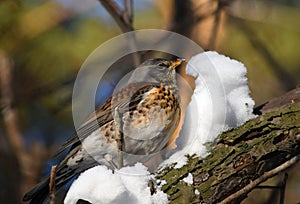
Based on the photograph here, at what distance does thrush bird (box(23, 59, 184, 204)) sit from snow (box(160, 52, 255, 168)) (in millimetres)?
400

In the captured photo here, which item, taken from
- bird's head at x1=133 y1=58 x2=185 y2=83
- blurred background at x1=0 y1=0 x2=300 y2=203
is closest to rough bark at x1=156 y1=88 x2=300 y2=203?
bird's head at x1=133 y1=58 x2=185 y2=83

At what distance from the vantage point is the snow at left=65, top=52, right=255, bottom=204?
238 cm

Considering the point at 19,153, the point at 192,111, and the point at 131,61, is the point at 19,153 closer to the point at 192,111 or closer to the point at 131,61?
the point at 131,61

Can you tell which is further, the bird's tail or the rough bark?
the bird's tail

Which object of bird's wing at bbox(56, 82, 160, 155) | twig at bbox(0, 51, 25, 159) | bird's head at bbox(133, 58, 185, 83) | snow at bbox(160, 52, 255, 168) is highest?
snow at bbox(160, 52, 255, 168)

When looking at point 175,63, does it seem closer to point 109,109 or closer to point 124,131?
point 109,109

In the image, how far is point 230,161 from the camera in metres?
2.48

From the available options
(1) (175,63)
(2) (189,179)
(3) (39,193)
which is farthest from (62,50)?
(2) (189,179)

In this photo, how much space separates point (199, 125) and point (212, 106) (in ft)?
0.34

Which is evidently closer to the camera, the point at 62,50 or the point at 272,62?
the point at 272,62

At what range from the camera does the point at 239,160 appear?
8.14 ft

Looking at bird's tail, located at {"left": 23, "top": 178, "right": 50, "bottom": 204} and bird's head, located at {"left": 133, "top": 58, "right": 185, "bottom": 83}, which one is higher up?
bird's head, located at {"left": 133, "top": 58, "right": 185, "bottom": 83}

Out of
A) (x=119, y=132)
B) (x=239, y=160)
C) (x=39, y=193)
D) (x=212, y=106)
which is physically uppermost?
(x=212, y=106)

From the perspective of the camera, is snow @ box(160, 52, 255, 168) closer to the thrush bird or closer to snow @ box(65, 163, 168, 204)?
snow @ box(65, 163, 168, 204)
